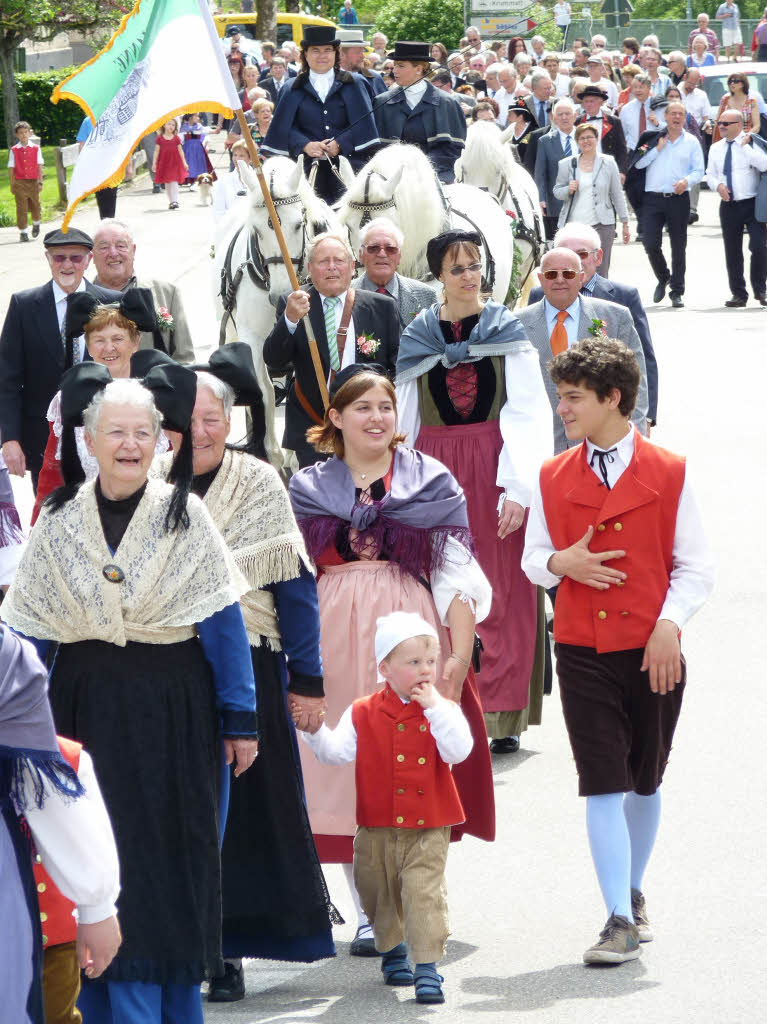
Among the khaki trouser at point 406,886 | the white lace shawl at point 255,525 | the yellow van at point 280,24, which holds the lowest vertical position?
the khaki trouser at point 406,886

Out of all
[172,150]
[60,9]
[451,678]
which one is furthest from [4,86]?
[451,678]

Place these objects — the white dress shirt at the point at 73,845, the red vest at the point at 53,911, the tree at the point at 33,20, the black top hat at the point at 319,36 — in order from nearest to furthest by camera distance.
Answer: the white dress shirt at the point at 73,845 → the red vest at the point at 53,911 → the black top hat at the point at 319,36 → the tree at the point at 33,20

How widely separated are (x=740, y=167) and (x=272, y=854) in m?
16.5

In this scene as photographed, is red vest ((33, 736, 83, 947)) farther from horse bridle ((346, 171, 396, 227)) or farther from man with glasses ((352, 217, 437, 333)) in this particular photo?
horse bridle ((346, 171, 396, 227))

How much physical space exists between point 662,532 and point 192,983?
1.97 metres

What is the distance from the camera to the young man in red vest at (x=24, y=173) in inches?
1097

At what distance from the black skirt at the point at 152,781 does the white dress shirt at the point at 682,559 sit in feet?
4.97

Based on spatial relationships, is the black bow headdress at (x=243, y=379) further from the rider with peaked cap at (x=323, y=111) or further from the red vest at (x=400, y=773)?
the rider with peaked cap at (x=323, y=111)

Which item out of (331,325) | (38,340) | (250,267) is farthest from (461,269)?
(250,267)

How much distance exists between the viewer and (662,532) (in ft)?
17.8

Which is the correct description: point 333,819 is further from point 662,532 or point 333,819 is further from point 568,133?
point 568,133

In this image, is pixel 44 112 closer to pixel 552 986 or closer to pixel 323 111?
pixel 323 111

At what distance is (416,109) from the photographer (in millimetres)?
14750

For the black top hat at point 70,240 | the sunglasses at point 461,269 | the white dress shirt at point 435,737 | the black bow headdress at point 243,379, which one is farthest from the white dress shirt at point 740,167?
the white dress shirt at point 435,737
